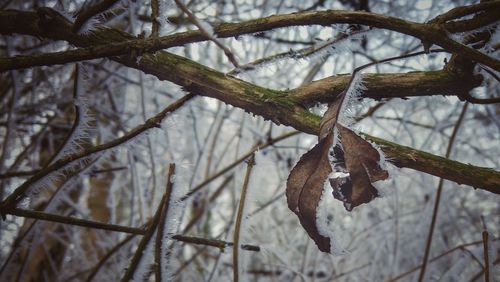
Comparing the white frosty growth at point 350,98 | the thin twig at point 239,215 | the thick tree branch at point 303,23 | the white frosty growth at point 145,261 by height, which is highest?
the thick tree branch at point 303,23

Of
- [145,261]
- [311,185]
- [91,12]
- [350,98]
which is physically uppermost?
[91,12]

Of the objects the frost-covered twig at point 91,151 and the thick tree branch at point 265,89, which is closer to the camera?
the thick tree branch at point 265,89

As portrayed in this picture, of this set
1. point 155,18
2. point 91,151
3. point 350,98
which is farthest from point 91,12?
point 350,98

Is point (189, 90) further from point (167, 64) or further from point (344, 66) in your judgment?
point (344, 66)

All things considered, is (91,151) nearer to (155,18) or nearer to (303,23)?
(155,18)

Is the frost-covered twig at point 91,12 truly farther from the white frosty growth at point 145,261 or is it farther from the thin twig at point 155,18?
the white frosty growth at point 145,261

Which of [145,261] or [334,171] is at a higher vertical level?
[334,171]

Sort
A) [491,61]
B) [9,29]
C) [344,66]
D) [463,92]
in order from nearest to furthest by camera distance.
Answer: [491,61]
[463,92]
[9,29]
[344,66]

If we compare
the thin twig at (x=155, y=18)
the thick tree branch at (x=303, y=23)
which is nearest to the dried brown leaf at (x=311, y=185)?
the thick tree branch at (x=303, y=23)

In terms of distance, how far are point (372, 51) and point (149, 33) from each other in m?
1.84

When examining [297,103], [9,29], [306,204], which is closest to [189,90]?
[297,103]

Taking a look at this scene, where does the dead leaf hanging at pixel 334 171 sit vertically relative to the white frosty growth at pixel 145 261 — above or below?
above

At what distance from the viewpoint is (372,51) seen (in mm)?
2184

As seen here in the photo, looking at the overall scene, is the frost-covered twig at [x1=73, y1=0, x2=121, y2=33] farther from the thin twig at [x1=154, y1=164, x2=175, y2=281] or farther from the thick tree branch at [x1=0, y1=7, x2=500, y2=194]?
the thin twig at [x1=154, y1=164, x2=175, y2=281]
